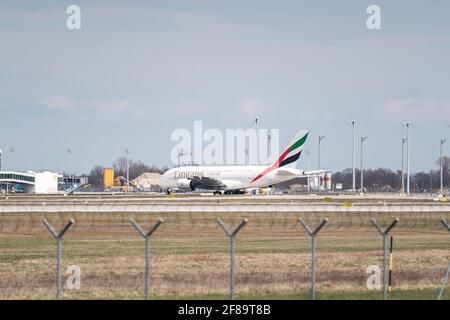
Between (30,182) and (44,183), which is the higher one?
(30,182)

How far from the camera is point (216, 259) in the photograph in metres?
35.9

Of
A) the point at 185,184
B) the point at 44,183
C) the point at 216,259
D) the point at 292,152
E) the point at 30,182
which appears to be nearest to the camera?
the point at 216,259

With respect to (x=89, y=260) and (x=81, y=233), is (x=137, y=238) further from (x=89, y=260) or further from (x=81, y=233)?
(x=89, y=260)

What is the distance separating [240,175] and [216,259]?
83805 millimetres

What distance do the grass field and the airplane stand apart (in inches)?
2255

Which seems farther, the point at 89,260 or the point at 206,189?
the point at 206,189

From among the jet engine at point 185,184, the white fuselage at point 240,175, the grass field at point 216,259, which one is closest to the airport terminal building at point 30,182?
the white fuselage at point 240,175

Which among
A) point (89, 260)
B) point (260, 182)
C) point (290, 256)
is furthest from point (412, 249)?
point (260, 182)

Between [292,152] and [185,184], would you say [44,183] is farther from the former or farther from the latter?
[292,152]

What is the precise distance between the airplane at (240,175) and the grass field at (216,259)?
5727cm

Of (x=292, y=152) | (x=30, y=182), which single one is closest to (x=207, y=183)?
(x=292, y=152)
